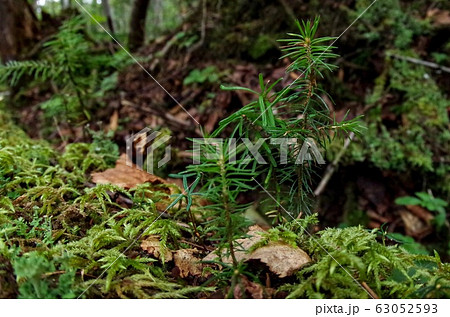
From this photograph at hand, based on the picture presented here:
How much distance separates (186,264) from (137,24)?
5823mm

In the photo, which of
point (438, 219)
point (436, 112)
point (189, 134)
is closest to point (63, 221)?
point (189, 134)

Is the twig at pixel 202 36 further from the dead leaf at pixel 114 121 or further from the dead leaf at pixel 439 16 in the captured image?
the dead leaf at pixel 439 16

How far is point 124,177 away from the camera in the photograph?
2277 mm

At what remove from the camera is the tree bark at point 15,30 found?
5.21m

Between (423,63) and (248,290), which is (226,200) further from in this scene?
(423,63)

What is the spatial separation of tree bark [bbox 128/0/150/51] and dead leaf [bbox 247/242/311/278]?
5595 millimetres

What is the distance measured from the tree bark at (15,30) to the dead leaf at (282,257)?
17.8 feet

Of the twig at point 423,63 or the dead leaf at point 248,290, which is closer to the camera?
the dead leaf at point 248,290

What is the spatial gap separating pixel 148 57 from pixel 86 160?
3.60 meters

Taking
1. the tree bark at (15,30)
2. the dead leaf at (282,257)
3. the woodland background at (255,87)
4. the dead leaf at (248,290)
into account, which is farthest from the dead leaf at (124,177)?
the tree bark at (15,30)

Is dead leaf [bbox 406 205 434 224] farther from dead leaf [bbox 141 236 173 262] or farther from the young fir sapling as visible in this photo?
dead leaf [bbox 141 236 173 262]

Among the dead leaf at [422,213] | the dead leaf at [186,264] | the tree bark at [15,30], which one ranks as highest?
the tree bark at [15,30]
